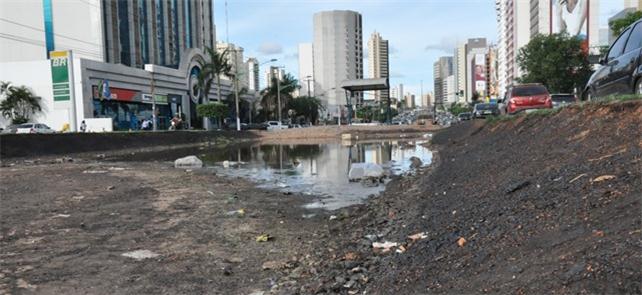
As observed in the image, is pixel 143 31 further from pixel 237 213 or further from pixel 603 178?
pixel 603 178

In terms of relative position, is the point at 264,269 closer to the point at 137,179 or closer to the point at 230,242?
the point at 230,242

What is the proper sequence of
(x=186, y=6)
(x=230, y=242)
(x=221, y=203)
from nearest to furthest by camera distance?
1. (x=230, y=242)
2. (x=221, y=203)
3. (x=186, y=6)

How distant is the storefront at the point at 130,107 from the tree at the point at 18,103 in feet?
17.3

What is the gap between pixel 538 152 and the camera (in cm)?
800

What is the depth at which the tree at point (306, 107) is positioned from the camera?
95750 mm

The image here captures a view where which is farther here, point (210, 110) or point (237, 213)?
point (210, 110)

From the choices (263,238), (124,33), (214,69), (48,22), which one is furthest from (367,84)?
(263,238)

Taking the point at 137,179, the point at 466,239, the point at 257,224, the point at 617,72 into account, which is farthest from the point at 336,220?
the point at 137,179

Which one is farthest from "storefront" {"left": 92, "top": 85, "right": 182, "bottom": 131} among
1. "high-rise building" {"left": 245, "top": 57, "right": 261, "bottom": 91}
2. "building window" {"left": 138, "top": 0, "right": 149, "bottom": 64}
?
"high-rise building" {"left": 245, "top": 57, "right": 261, "bottom": 91}

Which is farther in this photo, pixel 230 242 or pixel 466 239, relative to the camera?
pixel 230 242

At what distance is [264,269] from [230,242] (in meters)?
1.48

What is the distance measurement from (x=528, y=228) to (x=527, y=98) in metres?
16.3

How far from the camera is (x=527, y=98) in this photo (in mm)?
19500

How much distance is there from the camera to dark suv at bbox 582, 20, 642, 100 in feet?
29.1
